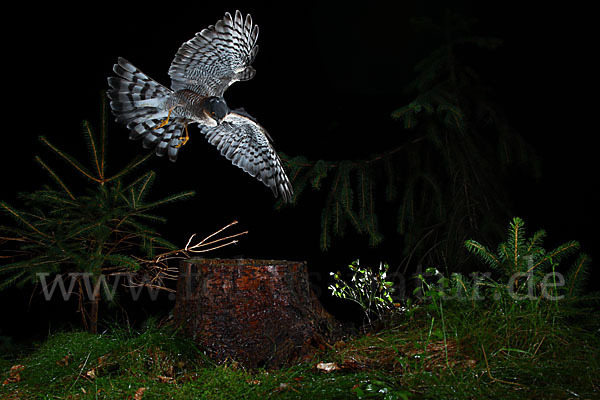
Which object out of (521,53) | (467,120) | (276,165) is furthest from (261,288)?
(521,53)

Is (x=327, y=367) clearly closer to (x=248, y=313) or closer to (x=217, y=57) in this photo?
(x=248, y=313)

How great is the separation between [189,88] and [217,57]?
0.20m

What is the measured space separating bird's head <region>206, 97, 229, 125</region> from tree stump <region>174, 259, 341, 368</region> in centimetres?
70

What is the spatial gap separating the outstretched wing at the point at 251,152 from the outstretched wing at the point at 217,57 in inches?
11.8

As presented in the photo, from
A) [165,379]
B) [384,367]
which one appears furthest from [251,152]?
[384,367]

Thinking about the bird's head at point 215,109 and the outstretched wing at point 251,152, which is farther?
the outstretched wing at point 251,152

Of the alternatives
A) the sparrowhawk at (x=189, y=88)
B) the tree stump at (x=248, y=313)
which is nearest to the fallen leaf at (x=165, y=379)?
the tree stump at (x=248, y=313)

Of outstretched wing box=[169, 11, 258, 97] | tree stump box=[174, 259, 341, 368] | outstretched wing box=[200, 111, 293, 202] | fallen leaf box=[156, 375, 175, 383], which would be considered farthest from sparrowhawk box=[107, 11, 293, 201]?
fallen leaf box=[156, 375, 175, 383]

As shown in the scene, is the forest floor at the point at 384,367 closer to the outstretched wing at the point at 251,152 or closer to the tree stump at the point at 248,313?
the tree stump at the point at 248,313

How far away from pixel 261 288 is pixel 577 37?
2.41 meters

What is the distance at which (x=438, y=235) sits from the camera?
274 cm

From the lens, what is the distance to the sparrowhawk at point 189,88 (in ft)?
7.05

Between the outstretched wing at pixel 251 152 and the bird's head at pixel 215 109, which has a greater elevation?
the bird's head at pixel 215 109

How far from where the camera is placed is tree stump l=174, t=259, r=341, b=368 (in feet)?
6.40
